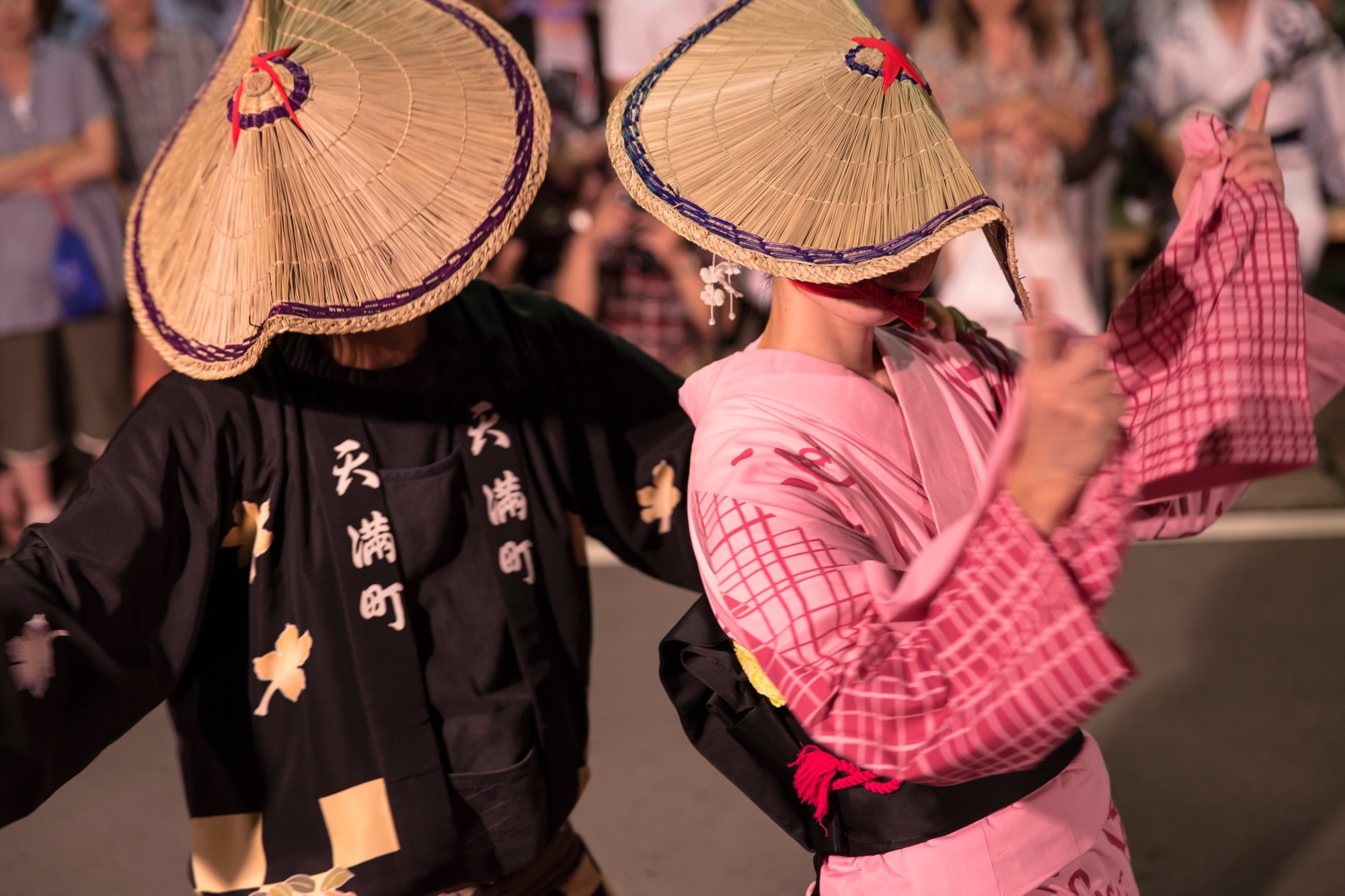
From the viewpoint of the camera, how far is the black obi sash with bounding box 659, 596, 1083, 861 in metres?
1.12

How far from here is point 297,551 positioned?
1.27m

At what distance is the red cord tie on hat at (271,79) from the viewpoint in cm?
118

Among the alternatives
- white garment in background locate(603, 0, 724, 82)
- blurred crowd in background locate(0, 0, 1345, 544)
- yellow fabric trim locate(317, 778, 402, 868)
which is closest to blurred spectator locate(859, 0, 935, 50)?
blurred crowd in background locate(0, 0, 1345, 544)

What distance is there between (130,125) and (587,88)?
4.92ft

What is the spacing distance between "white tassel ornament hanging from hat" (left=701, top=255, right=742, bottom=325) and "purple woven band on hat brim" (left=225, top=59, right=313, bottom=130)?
17.2 inches

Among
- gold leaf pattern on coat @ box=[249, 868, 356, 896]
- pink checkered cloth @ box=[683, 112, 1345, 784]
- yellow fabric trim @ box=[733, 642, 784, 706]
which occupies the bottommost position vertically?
gold leaf pattern on coat @ box=[249, 868, 356, 896]

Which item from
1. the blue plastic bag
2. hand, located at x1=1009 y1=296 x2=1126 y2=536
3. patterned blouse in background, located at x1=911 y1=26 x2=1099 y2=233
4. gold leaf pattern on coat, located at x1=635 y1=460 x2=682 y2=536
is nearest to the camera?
hand, located at x1=1009 y1=296 x2=1126 y2=536

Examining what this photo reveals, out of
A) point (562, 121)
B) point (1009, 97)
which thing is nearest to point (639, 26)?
point (562, 121)

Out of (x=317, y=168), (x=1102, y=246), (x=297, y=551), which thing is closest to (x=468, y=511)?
(x=297, y=551)

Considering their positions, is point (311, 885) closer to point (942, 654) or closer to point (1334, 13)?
point (942, 654)

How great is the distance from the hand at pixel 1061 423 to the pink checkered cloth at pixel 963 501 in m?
0.02

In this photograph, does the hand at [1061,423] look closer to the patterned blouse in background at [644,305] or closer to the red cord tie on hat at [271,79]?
the red cord tie on hat at [271,79]

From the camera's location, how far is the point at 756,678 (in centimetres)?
117

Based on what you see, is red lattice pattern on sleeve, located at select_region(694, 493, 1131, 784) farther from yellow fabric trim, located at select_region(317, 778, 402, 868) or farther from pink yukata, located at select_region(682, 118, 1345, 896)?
yellow fabric trim, located at select_region(317, 778, 402, 868)
